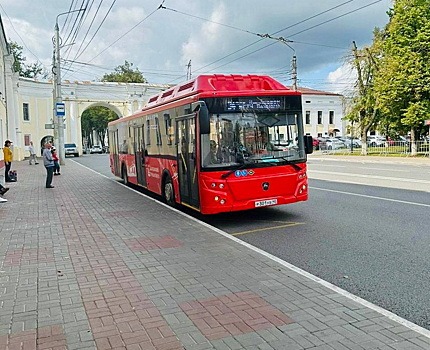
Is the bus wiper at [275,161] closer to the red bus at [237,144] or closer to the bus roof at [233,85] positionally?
the red bus at [237,144]

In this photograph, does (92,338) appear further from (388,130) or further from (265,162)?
(388,130)

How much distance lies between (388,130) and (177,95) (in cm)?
3438

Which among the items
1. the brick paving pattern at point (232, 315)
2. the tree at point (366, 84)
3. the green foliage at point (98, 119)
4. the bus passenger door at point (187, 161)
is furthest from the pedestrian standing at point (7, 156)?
the green foliage at point (98, 119)

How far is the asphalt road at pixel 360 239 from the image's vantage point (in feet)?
17.5

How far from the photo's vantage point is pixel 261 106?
31.0 ft

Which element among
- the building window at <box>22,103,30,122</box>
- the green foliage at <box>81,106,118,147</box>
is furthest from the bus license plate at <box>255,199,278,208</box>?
the green foliage at <box>81,106,118,147</box>

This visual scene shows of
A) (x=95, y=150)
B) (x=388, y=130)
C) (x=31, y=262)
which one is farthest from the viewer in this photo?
(x=95, y=150)

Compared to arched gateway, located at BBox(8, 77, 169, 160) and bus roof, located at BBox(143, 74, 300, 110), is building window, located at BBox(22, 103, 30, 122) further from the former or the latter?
bus roof, located at BBox(143, 74, 300, 110)

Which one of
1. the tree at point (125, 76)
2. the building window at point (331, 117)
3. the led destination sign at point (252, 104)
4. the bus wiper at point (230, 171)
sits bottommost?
the bus wiper at point (230, 171)

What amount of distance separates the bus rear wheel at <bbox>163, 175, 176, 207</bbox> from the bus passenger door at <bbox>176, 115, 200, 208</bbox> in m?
0.86

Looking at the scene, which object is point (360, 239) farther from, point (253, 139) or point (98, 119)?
point (98, 119)

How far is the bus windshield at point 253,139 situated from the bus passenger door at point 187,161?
486 millimetres

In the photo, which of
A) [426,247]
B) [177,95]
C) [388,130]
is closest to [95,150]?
[388,130]

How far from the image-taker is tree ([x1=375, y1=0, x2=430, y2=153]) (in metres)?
34.0
